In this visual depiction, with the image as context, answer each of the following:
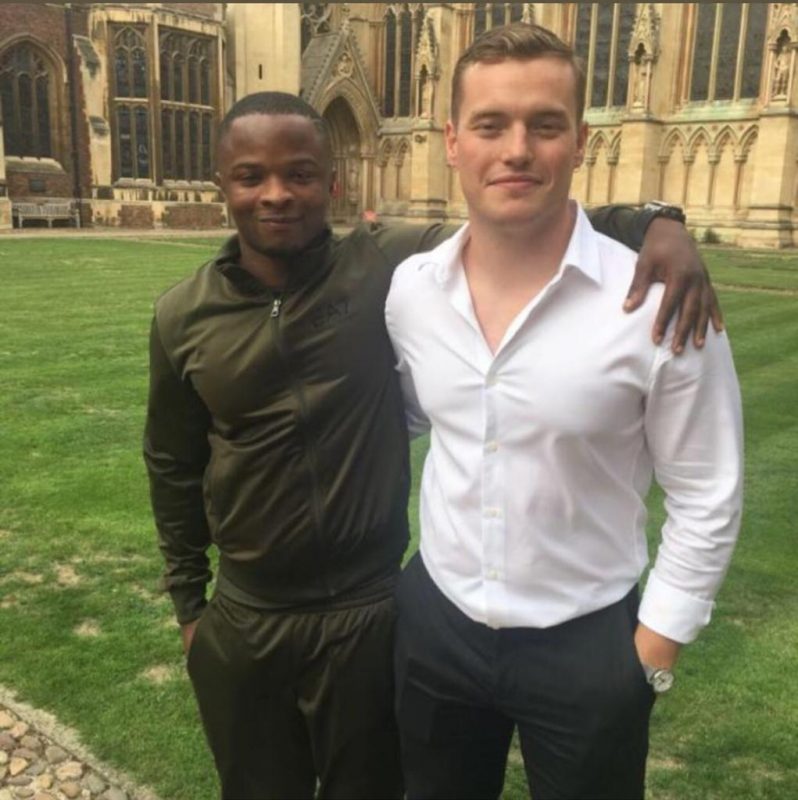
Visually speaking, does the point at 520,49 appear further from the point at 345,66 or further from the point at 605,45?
the point at 345,66

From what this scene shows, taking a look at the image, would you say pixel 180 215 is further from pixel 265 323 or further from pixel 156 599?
pixel 265 323

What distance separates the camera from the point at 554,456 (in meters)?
1.71

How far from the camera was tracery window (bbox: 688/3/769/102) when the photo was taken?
27.4m

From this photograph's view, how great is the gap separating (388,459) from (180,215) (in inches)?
1327

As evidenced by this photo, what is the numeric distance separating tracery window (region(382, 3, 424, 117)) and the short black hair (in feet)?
118

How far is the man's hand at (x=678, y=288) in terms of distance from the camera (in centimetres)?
159

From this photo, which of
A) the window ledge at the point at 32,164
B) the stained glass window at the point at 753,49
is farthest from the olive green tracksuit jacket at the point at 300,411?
the window ledge at the point at 32,164

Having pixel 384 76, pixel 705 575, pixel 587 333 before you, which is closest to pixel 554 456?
pixel 587 333

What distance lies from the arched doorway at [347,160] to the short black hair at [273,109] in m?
35.5

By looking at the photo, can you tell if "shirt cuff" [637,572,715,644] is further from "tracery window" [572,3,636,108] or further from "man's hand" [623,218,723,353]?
"tracery window" [572,3,636,108]

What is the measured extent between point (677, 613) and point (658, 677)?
14 centimetres

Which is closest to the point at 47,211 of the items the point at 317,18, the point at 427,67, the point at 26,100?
the point at 26,100

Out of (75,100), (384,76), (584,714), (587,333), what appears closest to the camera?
(587,333)

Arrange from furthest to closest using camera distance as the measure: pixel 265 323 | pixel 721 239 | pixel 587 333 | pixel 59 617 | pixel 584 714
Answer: pixel 721 239 → pixel 59 617 → pixel 265 323 → pixel 584 714 → pixel 587 333
